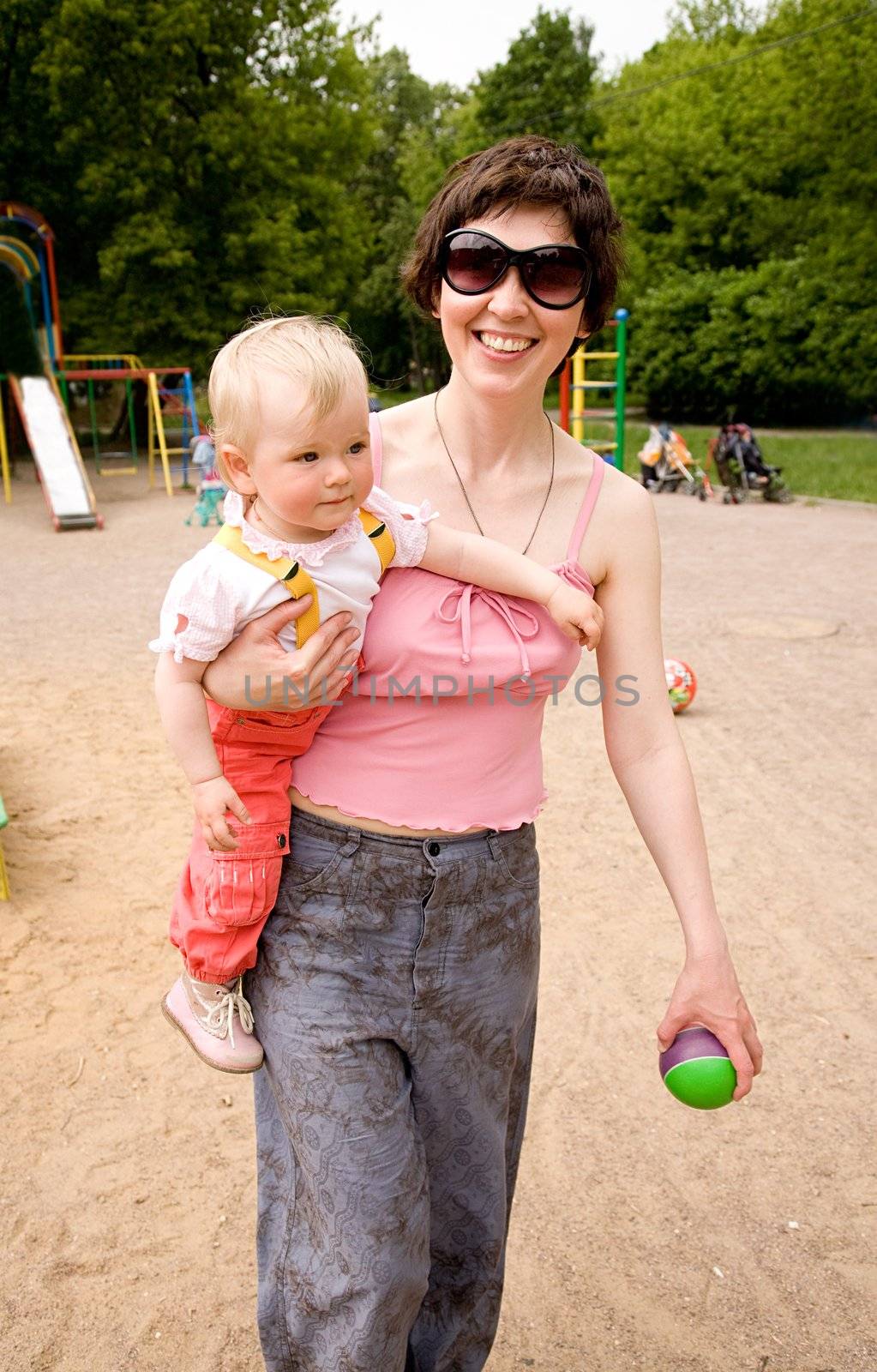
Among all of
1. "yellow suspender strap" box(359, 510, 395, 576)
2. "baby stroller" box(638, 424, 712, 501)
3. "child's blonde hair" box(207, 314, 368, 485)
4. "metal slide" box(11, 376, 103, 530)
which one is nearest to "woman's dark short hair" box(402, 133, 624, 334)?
"child's blonde hair" box(207, 314, 368, 485)

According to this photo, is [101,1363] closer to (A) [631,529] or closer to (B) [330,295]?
(A) [631,529]

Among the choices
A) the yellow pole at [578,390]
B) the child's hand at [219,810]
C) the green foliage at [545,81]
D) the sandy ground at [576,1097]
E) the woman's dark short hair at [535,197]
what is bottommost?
the sandy ground at [576,1097]

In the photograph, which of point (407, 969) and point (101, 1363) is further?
point (101, 1363)

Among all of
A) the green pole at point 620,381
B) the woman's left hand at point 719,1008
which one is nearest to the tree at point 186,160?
the green pole at point 620,381

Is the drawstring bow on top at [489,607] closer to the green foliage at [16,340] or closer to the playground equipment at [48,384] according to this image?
the playground equipment at [48,384]

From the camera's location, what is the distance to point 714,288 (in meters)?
27.0

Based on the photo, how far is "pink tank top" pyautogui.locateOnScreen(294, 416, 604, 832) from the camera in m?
1.71

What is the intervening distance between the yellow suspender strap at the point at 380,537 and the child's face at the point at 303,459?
0.05 metres

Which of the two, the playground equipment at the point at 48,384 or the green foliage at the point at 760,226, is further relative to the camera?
the green foliage at the point at 760,226

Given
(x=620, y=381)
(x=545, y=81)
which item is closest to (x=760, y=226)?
(x=545, y=81)

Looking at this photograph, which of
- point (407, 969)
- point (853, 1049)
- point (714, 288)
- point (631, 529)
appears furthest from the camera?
point (714, 288)

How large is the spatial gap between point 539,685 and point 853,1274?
74.3 inches

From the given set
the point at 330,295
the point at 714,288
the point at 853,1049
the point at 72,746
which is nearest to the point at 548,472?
the point at 853,1049

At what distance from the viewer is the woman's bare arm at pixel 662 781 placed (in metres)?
1.85
